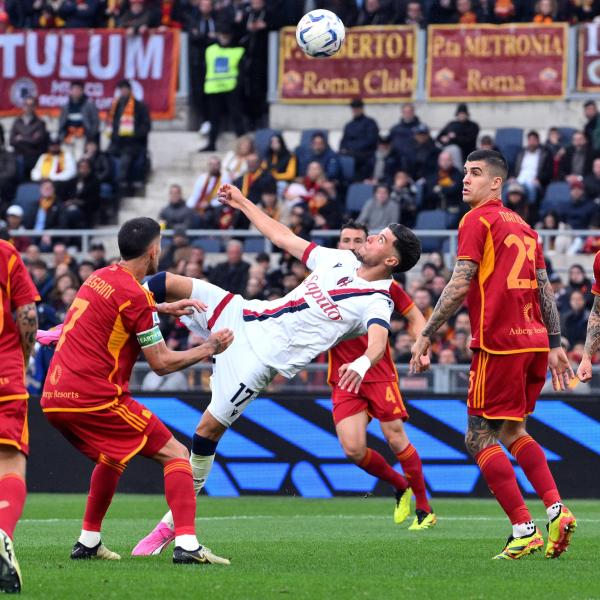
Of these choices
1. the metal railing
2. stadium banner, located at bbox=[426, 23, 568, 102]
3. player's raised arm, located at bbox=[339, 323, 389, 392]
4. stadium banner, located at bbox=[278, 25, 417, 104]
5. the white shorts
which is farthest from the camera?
stadium banner, located at bbox=[278, 25, 417, 104]

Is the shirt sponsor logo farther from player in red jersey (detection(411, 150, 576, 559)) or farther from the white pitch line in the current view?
the white pitch line

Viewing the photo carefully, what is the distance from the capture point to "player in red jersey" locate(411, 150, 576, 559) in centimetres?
925

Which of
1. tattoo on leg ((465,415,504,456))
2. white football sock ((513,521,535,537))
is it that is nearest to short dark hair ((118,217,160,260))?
tattoo on leg ((465,415,504,456))

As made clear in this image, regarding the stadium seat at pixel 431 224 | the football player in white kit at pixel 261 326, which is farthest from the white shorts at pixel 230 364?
the stadium seat at pixel 431 224

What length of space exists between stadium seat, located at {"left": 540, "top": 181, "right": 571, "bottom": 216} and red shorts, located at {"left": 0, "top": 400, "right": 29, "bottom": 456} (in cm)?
1462

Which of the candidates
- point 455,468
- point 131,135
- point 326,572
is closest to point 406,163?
point 131,135

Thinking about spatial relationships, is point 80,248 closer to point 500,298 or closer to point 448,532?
point 448,532

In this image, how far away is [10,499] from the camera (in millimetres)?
7750

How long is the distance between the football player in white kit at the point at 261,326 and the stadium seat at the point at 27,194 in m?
15.2

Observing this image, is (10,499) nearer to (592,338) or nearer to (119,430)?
(119,430)

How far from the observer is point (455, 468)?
16.6 m

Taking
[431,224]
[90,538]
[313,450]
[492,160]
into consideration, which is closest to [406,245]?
[492,160]

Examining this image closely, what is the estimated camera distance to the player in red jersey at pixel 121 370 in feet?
28.4

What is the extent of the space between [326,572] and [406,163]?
1517 cm
